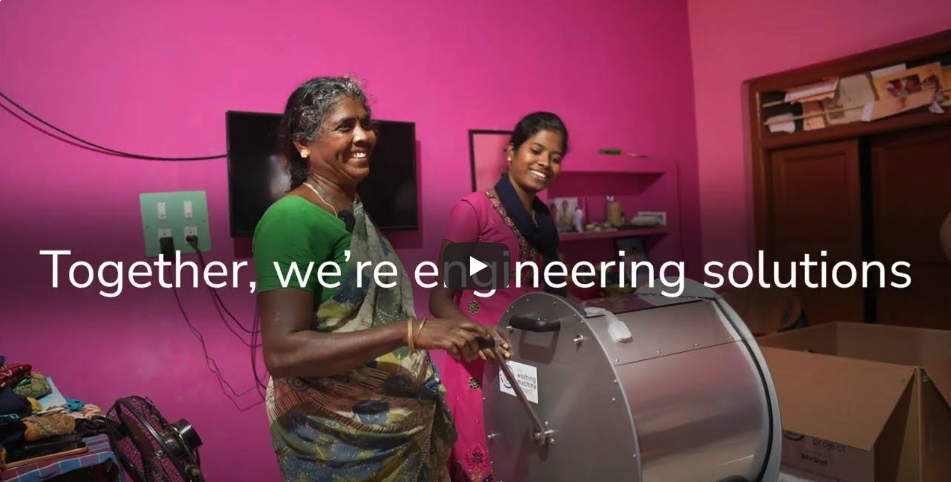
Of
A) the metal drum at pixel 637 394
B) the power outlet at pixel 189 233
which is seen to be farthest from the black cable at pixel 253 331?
the metal drum at pixel 637 394

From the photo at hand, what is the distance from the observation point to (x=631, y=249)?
154 inches

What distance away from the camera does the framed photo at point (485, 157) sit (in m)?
3.12

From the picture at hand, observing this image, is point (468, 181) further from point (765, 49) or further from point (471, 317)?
point (765, 49)

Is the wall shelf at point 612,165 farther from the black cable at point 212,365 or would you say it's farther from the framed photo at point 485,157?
the black cable at point 212,365

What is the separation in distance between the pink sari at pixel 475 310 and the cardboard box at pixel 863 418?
0.89m

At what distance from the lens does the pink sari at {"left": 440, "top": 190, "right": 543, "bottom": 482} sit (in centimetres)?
194

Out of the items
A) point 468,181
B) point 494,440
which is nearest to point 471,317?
point 494,440

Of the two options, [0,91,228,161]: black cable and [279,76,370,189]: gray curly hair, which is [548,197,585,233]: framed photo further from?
[279,76,370,189]: gray curly hair

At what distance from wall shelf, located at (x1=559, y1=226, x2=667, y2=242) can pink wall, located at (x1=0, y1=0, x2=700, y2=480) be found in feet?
2.27

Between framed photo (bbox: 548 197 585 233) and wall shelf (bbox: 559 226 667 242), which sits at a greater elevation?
framed photo (bbox: 548 197 585 233)

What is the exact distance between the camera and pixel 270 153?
2.45 meters

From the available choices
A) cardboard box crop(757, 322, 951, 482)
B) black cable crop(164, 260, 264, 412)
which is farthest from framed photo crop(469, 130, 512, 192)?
cardboard box crop(757, 322, 951, 482)

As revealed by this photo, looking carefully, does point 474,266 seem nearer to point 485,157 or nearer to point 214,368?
point 214,368

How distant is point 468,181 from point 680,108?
182 cm
